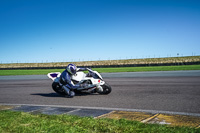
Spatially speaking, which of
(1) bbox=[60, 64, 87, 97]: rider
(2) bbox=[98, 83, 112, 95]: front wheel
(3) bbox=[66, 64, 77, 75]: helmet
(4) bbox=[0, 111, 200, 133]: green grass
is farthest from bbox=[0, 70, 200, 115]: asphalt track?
(4) bbox=[0, 111, 200, 133]: green grass

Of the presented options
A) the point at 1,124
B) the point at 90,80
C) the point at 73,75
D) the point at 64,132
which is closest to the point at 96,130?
the point at 64,132

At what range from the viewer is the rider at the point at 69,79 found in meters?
9.26

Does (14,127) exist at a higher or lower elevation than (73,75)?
lower

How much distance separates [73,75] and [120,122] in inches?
207

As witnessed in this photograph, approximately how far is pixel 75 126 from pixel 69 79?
5034 mm

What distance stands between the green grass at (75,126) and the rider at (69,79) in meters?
4.11

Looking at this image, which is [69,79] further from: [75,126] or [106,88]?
[75,126]

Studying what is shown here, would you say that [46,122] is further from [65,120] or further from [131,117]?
[131,117]

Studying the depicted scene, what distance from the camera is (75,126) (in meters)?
4.42

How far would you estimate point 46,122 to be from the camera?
4.83 m

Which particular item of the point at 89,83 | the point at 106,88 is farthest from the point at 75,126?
the point at 106,88

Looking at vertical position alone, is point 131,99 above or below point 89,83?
below

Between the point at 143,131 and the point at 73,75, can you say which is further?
the point at 73,75

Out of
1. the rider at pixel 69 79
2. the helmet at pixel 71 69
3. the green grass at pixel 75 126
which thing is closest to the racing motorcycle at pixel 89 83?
the rider at pixel 69 79
